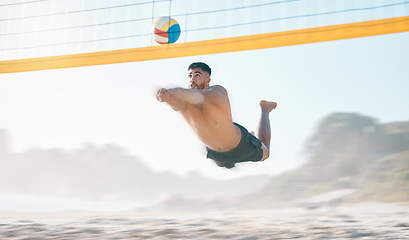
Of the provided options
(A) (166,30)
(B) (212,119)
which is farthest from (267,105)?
(A) (166,30)

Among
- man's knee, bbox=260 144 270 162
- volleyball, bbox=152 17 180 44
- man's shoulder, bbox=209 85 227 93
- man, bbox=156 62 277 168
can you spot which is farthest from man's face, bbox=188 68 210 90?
volleyball, bbox=152 17 180 44

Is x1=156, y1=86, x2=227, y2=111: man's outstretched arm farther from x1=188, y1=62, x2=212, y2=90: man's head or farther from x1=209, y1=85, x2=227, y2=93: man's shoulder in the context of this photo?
x1=188, y1=62, x2=212, y2=90: man's head

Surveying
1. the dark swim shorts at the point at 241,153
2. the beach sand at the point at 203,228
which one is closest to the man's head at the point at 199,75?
the dark swim shorts at the point at 241,153

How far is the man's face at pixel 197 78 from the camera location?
2.81m

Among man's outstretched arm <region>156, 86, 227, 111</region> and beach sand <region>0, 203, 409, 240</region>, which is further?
beach sand <region>0, 203, 409, 240</region>

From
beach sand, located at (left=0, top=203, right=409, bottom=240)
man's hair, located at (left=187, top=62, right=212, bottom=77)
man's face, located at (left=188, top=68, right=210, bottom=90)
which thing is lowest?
beach sand, located at (left=0, top=203, right=409, bottom=240)

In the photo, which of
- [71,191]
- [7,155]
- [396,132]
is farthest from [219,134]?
[7,155]

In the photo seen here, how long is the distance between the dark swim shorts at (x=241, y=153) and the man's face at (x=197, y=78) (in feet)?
1.75

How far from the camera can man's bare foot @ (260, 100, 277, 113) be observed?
3800mm

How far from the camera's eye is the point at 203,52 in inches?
203

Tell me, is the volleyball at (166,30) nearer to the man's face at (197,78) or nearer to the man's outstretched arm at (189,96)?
the man's face at (197,78)

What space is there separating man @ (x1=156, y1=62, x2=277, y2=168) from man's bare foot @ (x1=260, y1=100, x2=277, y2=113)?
1.61ft

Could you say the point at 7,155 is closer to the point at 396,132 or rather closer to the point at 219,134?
the point at 396,132

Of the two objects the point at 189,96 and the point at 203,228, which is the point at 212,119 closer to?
the point at 189,96
